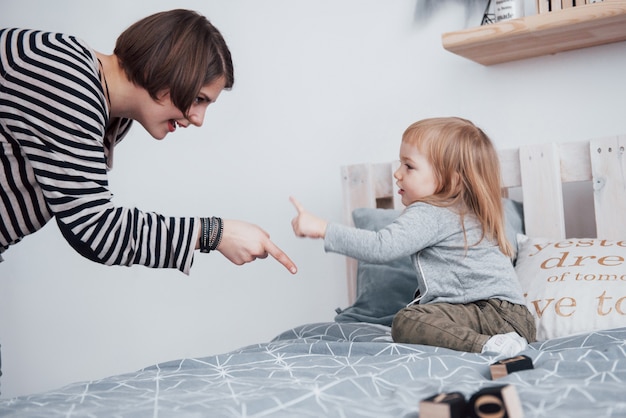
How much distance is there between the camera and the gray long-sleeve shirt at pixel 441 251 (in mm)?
1505

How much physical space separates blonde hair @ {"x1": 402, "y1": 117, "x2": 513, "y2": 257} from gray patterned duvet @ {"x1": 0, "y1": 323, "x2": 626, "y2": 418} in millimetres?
322

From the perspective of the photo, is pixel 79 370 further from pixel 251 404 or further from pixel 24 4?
pixel 251 404

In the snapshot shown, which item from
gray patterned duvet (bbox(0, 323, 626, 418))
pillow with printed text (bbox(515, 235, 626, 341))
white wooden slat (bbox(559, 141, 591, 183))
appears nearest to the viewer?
gray patterned duvet (bbox(0, 323, 626, 418))

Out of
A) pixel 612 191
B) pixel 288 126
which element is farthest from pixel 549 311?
pixel 288 126

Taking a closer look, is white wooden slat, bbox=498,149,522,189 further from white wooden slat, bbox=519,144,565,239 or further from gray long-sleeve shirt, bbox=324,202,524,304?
gray long-sleeve shirt, bbox=324,202,524,304

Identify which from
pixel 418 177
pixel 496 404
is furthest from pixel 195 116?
pixel 496 404

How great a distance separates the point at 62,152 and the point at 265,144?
4.60ft

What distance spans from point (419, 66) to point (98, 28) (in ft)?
4.41

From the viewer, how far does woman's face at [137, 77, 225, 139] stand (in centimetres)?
131

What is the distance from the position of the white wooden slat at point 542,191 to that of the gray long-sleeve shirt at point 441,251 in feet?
1.06

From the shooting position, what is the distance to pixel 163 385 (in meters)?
1.11

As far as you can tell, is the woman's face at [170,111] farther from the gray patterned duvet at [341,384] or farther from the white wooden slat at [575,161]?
the white wooden slat at [575,161]

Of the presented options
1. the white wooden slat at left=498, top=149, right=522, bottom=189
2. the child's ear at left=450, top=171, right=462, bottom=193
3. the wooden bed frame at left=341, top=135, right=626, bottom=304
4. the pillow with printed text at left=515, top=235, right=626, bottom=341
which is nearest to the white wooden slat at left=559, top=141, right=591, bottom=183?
the wooden bed frame at left=341, top=135, right=626, bottom=304

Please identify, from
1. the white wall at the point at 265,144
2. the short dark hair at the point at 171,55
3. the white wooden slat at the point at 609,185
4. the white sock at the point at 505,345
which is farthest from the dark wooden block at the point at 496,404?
the white wall at the point at 265,144
